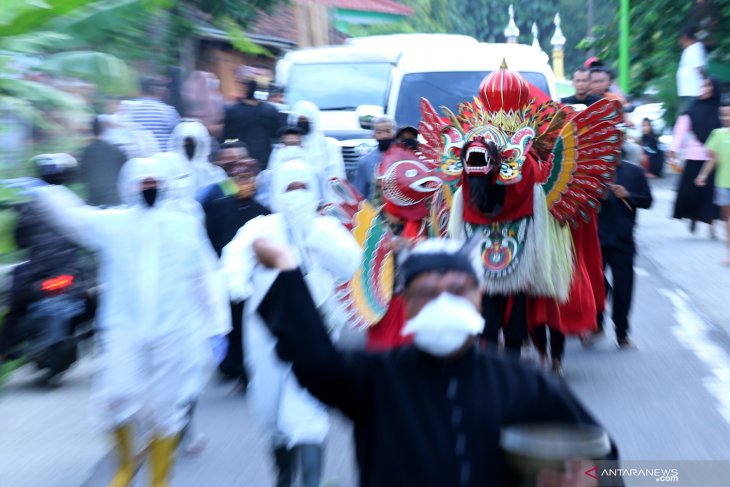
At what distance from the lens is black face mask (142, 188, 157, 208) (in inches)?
225

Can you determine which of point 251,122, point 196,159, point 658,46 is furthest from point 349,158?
point 658,46

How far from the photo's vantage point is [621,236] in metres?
9.40

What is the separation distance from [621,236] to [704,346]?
982 mm

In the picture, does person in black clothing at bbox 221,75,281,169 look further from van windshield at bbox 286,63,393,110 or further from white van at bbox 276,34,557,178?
van windshield at bbox 286,63,393,110

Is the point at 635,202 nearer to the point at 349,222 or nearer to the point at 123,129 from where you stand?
the point at 349,222

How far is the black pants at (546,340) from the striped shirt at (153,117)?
15.2 ft

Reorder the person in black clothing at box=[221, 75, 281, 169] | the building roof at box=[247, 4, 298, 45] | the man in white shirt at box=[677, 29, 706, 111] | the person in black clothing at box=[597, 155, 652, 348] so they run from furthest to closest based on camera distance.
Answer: the building roof at box=[247, 4, 298, 45] < the man in white shirt at box=[677, 29, 706, 111] < the person in black clothing at box=[221, 75, 281, 169] < the person in black clothing at box=[597, 155, 652, 348]

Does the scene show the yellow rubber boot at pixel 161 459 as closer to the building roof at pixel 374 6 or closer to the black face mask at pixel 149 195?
the black face mask at pixel 149 195

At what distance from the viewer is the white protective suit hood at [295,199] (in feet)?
19.6

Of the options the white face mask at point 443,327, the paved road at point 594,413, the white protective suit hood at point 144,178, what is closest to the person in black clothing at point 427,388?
the white face mask at point 443,327

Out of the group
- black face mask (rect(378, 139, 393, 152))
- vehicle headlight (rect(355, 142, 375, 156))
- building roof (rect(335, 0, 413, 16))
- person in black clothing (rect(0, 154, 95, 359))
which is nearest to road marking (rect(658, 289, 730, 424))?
black face mask (rect(378, 139, 393, 152))

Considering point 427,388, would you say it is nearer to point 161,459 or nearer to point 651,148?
point 161,459

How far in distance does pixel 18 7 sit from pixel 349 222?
2.97m

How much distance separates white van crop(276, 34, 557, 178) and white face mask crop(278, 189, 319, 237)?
6.39m
